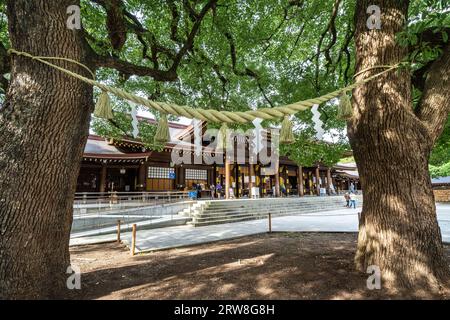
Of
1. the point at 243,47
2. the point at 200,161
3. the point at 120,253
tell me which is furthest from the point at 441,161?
the point at 120,253

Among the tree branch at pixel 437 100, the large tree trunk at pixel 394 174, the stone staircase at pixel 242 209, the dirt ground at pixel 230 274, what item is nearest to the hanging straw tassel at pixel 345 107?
the large tree trunk at pixel 394 174

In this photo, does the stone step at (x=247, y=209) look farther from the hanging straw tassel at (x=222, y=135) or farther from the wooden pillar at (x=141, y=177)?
the hanging straw tassel at (x=222, y=135)

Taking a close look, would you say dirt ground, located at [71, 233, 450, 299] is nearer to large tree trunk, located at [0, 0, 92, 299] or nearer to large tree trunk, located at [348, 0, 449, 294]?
large tree trunk, located at [348, 0, 449, 294]

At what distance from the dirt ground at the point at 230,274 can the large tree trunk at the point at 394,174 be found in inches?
18.5

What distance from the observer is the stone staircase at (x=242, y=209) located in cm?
1104

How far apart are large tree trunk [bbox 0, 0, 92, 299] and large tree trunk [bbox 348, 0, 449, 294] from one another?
364 cm

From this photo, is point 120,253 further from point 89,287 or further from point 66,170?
point 66,170

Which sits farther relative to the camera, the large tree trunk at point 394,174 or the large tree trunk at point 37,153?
the large tree trunk at point 394,174

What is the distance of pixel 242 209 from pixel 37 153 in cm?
1117

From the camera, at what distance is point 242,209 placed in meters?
13.0

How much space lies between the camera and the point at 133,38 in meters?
8.38

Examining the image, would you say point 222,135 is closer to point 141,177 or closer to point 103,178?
point 141,177

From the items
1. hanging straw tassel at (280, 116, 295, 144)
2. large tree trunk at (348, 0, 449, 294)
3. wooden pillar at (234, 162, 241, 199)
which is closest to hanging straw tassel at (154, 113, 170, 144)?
hanging straw tassel at (280, 116, 295, 144)

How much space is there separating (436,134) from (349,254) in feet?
8.44
